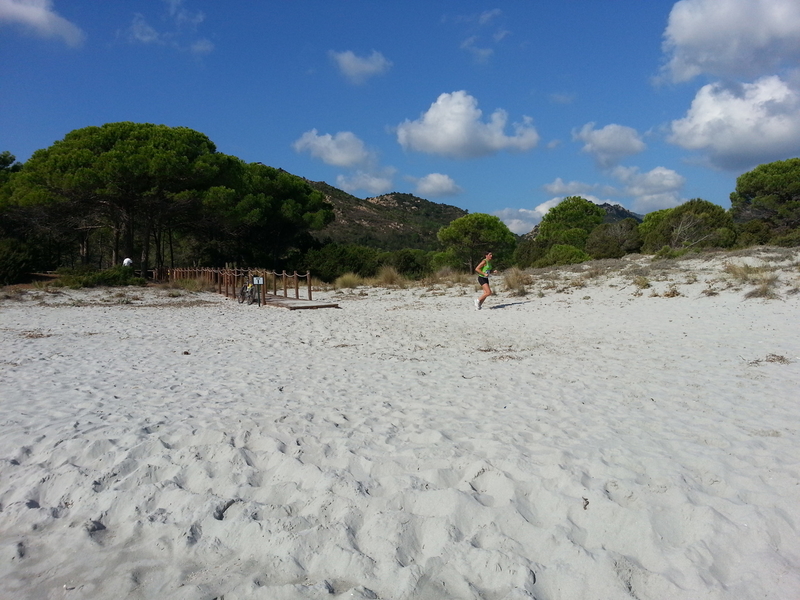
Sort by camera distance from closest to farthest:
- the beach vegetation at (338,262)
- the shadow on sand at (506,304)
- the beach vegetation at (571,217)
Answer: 1. the shadow on sand at (506,304)
2. the beach vegetation at (338,262)
3. the beach vegetation at (571,217)

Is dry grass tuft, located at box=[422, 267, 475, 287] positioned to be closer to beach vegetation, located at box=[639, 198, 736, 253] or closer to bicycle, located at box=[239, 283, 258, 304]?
bicycle, located at box=[239, 283, 258, 304]

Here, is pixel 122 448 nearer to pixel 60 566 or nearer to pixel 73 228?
pixel 60 566

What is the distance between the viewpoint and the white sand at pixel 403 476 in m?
2.63

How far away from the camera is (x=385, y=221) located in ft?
257

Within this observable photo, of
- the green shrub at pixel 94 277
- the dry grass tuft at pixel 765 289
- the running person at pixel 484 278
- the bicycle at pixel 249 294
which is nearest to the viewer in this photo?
the dry grass tuft at pixel 765 289

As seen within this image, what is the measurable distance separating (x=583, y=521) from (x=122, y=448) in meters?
3.45

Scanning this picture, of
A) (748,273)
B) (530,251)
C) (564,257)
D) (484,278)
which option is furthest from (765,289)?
(530,251)

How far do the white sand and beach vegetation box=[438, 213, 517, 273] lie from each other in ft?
107

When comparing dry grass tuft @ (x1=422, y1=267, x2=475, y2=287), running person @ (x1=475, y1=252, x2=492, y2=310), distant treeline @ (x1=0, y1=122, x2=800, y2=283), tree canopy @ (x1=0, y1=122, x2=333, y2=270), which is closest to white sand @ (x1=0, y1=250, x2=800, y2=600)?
running person @ (x1=475, y1=252, x2=492, y2=310)

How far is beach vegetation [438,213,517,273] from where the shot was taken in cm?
3994

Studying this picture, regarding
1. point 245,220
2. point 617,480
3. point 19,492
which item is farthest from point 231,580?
point 245,220

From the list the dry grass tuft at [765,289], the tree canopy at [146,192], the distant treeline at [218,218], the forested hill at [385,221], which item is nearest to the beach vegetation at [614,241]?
the distant treeline at [218,218]

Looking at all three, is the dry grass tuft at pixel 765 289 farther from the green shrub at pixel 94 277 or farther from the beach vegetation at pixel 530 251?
the beach vegetation at pixel 530 251

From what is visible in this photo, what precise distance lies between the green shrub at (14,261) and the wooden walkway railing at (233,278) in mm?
5974
